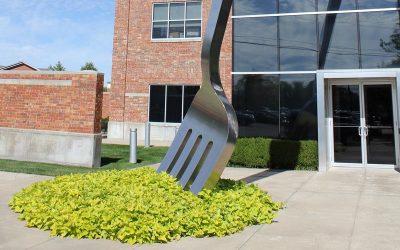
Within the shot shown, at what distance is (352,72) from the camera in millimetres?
10492

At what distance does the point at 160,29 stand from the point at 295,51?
9.56 meters

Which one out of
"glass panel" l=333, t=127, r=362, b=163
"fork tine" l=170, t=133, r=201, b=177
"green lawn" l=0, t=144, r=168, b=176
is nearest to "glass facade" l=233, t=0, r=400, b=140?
"glass panel" l=333, t=127, r=362, b=163

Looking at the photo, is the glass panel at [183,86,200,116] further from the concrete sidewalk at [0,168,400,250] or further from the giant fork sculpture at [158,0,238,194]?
the giant fork sculpture at [158,0,238,194]

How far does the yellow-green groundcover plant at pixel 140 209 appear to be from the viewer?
4164 mm

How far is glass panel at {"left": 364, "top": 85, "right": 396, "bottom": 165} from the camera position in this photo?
34.6 feet

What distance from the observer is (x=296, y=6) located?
11406 mm

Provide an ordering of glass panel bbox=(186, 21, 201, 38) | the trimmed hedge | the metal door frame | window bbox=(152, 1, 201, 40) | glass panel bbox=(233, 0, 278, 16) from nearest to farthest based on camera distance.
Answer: the metal door frame
the trimmed hedge
glass panel bbox=(233, 0, 278, 16)
glass panel bbox=(186, 21, 201, 38)
window bbox=(152, 1, 201, 40)

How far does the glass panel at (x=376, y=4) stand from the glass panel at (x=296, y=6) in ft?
4.71

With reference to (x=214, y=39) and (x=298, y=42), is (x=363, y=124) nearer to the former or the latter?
(x=298, y=42)

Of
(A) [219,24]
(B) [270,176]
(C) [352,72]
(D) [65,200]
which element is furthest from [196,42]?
(D) [65,200]

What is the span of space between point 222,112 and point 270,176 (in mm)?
4323

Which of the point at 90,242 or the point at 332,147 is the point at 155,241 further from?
the point at 332,147

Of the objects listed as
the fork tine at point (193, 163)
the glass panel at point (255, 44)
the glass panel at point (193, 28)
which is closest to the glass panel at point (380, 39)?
the glass panel at point (255, 44)

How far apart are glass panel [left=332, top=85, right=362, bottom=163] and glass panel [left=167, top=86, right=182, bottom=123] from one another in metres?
8.77
